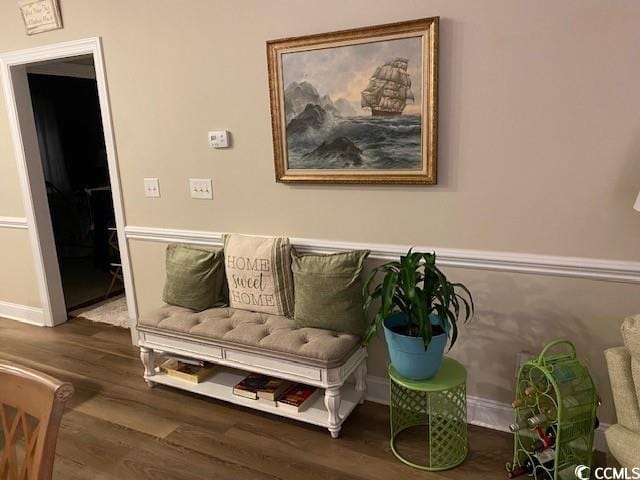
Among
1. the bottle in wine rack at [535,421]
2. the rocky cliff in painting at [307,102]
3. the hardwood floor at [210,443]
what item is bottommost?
the hardwood floor at [210,443]

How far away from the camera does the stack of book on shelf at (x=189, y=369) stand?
9.08ft

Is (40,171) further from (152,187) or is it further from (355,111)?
(355,111)

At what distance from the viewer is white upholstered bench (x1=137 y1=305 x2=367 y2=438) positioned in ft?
7.56

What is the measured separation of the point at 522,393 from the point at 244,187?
5.70 feet

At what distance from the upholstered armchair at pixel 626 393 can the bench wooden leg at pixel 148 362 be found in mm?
2259

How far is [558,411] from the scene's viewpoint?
1831 mm

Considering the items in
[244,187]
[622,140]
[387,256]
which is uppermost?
[622,140]

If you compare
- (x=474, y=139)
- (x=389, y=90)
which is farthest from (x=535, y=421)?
(x=389, y=90)

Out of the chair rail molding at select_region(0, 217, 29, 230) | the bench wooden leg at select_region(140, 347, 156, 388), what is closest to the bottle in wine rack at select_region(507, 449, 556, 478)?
the bench wooden leg at select_region(140, 347, 156, 388)

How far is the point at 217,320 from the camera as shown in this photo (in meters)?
2.66

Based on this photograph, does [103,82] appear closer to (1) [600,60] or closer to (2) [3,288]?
(2) [3,288]

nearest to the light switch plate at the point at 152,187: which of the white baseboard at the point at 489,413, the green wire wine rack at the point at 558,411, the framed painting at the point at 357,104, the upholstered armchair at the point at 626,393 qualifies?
the framed painting at the point at 357,104

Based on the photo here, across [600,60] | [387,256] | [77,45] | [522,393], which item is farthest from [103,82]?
[522,393]

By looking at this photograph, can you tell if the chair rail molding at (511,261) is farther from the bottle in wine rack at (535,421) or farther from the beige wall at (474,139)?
the bottle in wine rack at (535,421)
